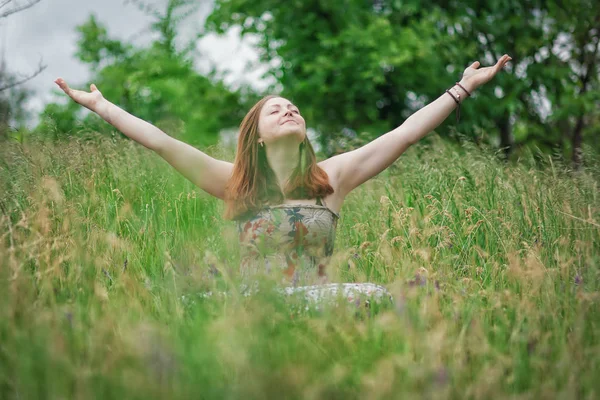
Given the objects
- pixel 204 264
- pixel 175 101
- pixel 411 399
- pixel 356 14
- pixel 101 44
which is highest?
pixel 101 44

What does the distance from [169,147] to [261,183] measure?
53cm

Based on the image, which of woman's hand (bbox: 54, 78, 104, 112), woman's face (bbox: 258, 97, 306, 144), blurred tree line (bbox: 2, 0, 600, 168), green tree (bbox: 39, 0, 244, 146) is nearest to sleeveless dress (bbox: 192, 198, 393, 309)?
woman's face (bbox: 258, 97, 306, 144)

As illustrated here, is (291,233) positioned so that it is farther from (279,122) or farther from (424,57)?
(424,57)

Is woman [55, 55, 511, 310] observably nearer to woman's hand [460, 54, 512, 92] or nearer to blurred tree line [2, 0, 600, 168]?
woman's hand [460, 54, 512, 92]

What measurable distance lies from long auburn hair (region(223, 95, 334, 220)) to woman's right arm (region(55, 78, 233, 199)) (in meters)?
0.08

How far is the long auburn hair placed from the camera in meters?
3.25

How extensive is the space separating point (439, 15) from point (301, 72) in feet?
9.23

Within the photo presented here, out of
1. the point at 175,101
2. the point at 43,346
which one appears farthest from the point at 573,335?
the point at 175,101

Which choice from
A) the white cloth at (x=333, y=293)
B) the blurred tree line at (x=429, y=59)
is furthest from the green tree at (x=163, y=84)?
the white cloth at (x=333, y=293)

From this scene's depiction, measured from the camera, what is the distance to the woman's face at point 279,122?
3.27 meters

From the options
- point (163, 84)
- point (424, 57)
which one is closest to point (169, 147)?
point (424, 57)

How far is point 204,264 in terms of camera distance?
2.56m

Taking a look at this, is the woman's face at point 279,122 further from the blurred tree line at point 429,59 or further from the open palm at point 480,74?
the blurred tree line at point 429,59

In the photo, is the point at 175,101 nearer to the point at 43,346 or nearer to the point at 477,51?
the point at 477,51
